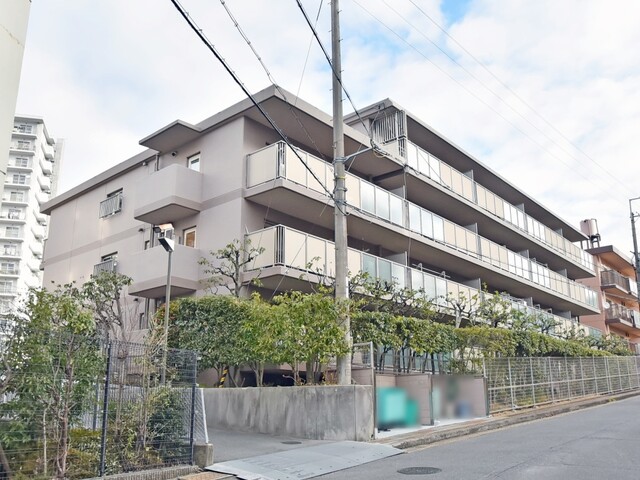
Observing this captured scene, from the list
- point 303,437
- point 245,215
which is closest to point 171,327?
point 245,215

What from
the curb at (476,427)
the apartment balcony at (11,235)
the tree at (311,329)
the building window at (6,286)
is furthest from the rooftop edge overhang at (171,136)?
the apartment balcony at (11,235)

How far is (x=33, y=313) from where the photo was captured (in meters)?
7.32

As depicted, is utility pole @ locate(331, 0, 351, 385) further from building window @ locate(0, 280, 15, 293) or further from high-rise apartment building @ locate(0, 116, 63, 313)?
high-rise apartment building @ locate(0, 116, 63, 313)

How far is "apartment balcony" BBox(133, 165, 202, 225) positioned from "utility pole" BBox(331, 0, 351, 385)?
7.17m

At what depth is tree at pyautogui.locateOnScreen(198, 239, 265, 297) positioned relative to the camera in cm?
1589

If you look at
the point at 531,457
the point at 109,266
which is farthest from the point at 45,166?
the point at 531,457

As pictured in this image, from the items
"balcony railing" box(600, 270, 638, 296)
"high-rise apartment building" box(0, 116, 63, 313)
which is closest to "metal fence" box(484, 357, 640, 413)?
"balcony railing" box(600, 270, 638, 296)

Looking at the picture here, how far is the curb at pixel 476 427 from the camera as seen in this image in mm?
11234

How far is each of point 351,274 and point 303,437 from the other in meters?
6.52

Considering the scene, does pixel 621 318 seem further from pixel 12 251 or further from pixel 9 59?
pixel 12 251

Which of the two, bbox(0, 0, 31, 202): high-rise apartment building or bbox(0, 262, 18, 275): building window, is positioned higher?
bbox(0, 262, 18, 275): building window

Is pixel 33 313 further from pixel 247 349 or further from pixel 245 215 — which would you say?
pixel 245 215

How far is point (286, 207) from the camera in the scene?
1786 cm

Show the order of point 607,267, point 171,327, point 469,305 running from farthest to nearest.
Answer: point 607,267
point 469,305
point 171,327
